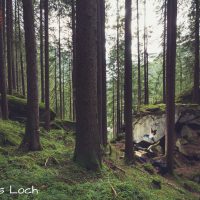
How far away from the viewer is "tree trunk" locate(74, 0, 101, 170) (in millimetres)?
7543

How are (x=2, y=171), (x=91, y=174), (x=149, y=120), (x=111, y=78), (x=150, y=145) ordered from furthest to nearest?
(x=111, y=78) → (x=149, y=120) → (x=150, y=145) → (x=91, y=174) → (x=2, y=171)

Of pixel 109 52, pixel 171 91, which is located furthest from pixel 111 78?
pixel 171 91

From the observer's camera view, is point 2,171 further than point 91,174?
No

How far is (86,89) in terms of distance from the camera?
7586 mm

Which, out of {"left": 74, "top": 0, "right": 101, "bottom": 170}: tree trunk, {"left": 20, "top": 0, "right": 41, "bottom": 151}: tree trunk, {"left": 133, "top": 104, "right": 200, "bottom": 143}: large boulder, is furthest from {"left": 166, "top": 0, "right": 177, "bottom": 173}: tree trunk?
{"left": 20, "top": 0, "right": 41, "bottom": 151}: tree trunk

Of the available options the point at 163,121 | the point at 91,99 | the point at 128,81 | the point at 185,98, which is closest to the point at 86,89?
the point at 91,99

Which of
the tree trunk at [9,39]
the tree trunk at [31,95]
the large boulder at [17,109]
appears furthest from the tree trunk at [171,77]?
the tree trunk at [9,39]

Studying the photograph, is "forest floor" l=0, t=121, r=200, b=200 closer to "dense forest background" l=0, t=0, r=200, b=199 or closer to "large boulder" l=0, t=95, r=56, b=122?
"dense forest background" l=0, t=0, r=200, b=199

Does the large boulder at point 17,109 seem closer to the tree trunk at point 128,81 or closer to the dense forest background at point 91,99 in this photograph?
the dense forest background at point 91,99

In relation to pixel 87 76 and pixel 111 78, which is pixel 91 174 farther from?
pixel 111 78

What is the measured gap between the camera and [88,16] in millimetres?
7586

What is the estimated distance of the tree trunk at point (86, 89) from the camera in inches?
297

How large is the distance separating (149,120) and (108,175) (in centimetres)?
1178

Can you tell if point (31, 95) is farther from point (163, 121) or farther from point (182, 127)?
point (163, 121)
